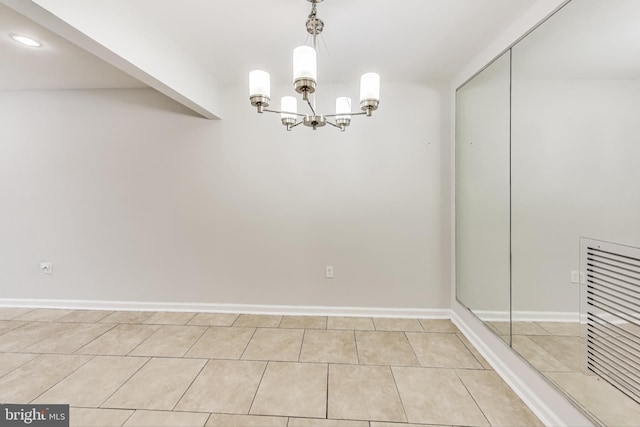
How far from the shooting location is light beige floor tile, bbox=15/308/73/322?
2959 mm

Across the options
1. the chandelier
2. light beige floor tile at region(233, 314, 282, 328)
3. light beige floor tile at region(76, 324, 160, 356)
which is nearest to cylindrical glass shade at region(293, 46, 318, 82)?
the chandelier

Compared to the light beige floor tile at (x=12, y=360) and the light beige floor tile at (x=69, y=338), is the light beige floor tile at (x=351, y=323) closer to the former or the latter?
the light beige floor tile at (x=69, y=338)

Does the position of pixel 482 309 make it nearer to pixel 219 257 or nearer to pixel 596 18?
pixel 596 18

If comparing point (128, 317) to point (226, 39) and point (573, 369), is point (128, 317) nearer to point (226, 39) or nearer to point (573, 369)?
point (226, 39)

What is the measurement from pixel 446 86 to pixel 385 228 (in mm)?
1665

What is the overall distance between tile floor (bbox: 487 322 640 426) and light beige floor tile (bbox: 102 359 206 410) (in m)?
2.35

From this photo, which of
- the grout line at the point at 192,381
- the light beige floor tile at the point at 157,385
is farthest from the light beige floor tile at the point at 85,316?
the grout line at the point at 192,381

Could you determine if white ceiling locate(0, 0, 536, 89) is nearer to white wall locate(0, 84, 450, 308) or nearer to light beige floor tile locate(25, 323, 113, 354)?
white wall locate(0, 84, 450, 308)

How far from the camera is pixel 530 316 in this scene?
1.78 m

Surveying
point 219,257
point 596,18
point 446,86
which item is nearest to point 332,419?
point 219,257

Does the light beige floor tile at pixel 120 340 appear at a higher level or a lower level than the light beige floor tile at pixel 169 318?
lower

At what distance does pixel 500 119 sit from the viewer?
206 cm

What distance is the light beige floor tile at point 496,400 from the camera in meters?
1.64

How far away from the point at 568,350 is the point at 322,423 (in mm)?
1447
